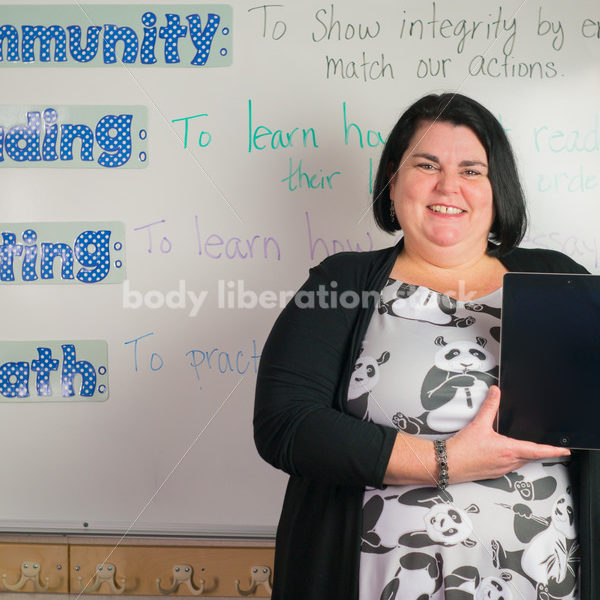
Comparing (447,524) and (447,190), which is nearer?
(447,524)

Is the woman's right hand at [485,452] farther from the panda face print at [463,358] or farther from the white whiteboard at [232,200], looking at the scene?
the white whiteboard at [232,200]

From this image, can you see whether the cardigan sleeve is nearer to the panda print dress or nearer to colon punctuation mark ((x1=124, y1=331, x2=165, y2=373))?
the panda print dress

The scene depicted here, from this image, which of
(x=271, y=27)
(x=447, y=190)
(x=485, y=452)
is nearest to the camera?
(x=485, y=452)

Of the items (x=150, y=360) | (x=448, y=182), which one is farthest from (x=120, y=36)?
(x=448, y=182)

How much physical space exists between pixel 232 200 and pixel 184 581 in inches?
32.2

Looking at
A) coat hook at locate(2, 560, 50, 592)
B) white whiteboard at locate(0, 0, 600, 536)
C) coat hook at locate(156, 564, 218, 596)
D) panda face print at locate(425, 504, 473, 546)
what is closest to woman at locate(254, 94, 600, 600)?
panda face print at locate(425, 504, 473, 546)

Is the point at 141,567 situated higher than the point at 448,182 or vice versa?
the point at 448,182

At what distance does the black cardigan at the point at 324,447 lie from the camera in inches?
33.0

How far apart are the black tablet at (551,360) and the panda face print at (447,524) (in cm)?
11

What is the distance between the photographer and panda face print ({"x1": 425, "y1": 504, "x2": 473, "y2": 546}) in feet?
2.77

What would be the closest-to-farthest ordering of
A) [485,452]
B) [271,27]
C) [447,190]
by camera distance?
[485,452] → [447,190] → [271,27]

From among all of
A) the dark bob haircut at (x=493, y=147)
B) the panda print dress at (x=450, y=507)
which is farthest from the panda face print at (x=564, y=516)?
the dark bob haircut at (x=493, y=147)

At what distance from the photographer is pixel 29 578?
154 centimetres

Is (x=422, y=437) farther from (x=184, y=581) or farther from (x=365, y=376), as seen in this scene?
(x=184, y=581)
